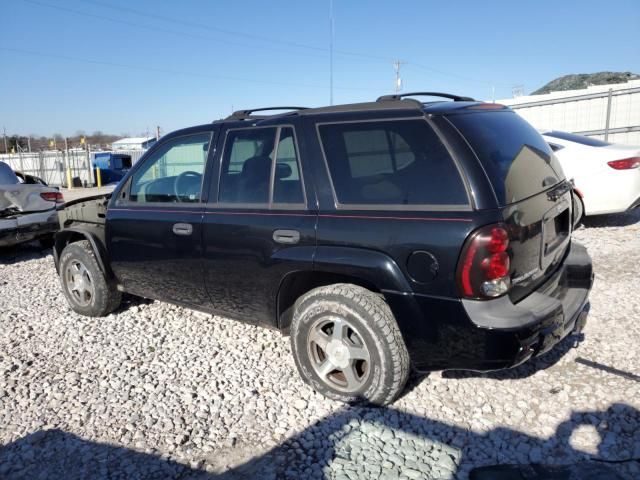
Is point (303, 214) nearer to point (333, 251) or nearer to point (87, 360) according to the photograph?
point (333, 251)

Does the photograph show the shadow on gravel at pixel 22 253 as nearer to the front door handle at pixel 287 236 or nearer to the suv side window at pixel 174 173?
the suv side window at pixel 174 173

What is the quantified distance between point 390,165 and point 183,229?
1.73 meters

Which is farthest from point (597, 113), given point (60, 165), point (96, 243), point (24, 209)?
→ point (60, 165)

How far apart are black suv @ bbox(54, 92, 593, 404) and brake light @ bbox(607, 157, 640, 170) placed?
3.89m

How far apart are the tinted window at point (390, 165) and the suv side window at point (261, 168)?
29 centimetres

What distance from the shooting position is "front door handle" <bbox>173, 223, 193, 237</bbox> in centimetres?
369

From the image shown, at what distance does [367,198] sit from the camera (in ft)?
9.55

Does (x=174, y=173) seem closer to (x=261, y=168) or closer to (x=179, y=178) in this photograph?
(x=179, y=178)

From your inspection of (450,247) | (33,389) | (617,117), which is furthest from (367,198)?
(617,117)

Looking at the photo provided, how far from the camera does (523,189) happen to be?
9.12ft

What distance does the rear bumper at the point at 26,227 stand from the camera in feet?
23.2

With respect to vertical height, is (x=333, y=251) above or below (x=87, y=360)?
above

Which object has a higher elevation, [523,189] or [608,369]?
[523,189]

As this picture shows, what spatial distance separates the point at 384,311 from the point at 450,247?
58 centimetres
